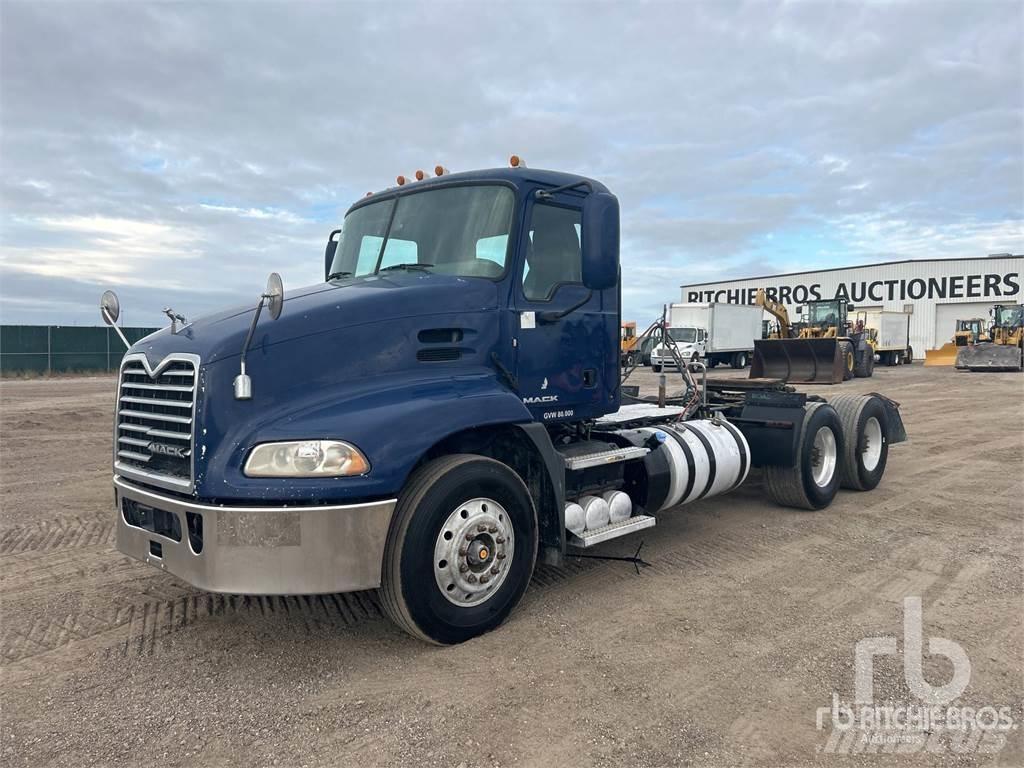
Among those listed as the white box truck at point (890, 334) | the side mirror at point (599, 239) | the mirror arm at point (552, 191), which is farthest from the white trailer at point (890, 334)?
the side mirror at point (599, 239)

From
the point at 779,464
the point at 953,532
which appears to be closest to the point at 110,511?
the point at 779,464

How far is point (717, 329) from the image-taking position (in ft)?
116

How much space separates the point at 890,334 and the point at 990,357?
8597mm

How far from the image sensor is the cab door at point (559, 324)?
4.76m

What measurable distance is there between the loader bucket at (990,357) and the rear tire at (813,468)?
27.9 meters

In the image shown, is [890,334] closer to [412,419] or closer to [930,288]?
[930,288]

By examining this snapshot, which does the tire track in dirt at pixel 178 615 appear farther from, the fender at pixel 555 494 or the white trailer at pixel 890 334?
the white trailer at pixel 890 334

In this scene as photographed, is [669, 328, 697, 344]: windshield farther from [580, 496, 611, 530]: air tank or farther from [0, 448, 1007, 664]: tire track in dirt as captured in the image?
[580, 496, 611, 530]: air tank

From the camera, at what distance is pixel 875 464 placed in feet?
27.1

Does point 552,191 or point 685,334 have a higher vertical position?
point 685,334

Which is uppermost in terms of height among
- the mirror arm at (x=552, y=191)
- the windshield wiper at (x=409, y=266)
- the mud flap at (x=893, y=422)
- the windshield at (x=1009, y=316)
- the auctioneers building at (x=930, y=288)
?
the auctioneers building at (x=930, y=288)

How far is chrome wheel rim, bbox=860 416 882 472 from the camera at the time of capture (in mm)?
8234

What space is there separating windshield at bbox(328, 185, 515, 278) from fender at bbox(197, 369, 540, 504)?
106 cm

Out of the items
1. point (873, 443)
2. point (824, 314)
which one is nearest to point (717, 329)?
point (824, 314)
